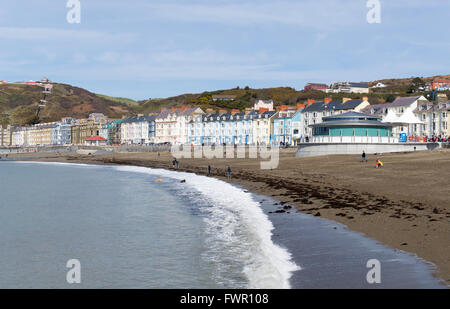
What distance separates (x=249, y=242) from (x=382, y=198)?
9.43 m

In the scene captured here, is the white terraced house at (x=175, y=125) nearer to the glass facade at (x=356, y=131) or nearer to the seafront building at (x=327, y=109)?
the seafront building at (x=327, y=109)

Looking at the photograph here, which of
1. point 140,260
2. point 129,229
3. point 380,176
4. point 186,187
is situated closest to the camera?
point 140,260

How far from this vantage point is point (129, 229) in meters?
20.8

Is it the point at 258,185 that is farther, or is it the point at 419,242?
the point at 258,185

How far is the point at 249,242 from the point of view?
16672 mm

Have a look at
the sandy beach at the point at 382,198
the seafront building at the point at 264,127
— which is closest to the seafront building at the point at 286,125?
the seafront building at the point at 264,127

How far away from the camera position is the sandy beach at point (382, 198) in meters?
14.8

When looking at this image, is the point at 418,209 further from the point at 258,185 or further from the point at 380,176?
the point at 258,185

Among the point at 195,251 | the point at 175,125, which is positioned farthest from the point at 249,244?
the point at 175,125

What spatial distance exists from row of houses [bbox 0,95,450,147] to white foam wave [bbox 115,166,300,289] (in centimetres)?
4000

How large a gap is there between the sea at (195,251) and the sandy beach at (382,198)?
0.92 meters

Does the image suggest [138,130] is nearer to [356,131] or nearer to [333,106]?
[333,106]
